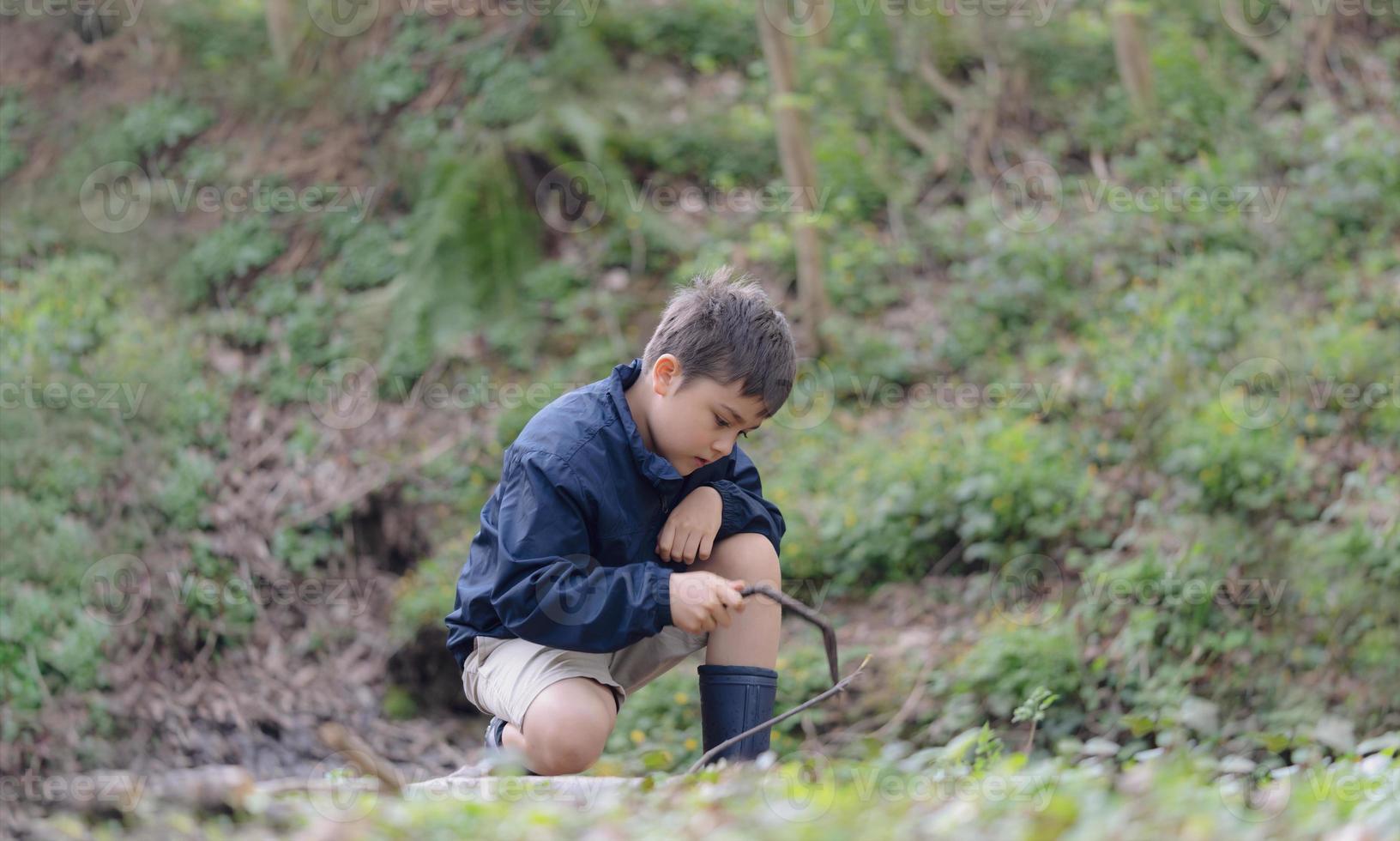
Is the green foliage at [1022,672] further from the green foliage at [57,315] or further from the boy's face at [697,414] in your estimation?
the green foliage at [57,315]

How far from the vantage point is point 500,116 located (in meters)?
8.24

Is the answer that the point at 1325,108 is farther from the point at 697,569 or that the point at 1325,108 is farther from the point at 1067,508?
the point at 697,569

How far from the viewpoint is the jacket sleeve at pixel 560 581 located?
114 inches

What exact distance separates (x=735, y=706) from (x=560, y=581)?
0.51m

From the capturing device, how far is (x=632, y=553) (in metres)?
3.21

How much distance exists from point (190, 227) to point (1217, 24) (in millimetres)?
7363

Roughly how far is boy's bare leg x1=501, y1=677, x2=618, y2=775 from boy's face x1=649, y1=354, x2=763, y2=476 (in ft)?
1.91

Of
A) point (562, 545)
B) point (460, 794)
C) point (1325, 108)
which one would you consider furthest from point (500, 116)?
point (460, 794)

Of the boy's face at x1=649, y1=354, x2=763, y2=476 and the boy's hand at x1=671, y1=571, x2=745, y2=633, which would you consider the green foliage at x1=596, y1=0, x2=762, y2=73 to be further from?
the boy's hand at x1=671, y1=571, x2=745, y2=633

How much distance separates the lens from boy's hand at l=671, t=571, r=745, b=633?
2.85 meters

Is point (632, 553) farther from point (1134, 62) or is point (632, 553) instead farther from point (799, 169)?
point (1134, 62)

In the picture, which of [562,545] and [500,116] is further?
[500,116]

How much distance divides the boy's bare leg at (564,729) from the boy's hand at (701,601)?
0.93 feet

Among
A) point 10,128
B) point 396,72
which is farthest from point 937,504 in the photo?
point 10,128
